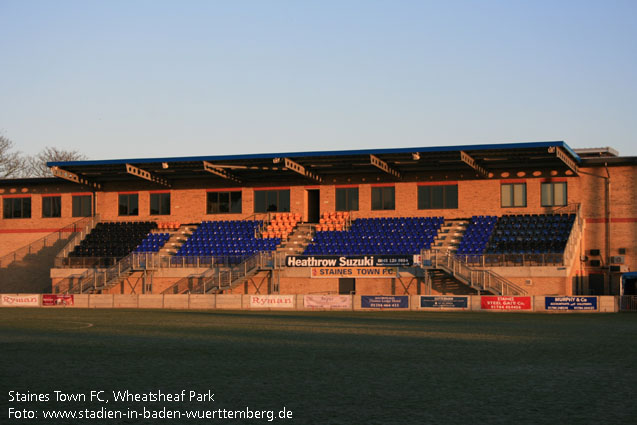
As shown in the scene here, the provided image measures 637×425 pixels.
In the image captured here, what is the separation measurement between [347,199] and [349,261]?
8.77 metres

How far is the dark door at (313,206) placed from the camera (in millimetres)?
59094

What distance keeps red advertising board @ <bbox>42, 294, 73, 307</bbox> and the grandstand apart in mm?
5581

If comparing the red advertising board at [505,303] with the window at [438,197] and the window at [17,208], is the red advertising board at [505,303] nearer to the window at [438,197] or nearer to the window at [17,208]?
the window at [438,197]

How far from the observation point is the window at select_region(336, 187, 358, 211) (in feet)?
188

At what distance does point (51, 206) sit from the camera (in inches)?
2457

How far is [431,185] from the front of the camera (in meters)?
55.7

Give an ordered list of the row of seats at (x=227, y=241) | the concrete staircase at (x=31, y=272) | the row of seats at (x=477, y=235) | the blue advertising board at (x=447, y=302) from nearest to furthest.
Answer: the blue advertising board at (x=447, y=302) < the row of seats at (x=477, y=235) < the row of seats at (x=227, y=241) < the concrete staircase at (x=31, y=272)

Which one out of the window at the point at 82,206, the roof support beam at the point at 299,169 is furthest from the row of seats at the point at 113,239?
the roof support beam at the point at 299,169

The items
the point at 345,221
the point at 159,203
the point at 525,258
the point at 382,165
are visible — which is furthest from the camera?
the point at 159,203

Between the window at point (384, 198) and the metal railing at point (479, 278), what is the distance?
33.1 feet

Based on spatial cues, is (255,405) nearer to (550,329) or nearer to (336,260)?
(550,329)

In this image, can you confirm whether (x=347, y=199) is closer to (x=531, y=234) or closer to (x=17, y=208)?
(x=531, y=234)

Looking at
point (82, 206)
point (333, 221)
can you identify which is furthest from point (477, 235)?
point (82, 206)

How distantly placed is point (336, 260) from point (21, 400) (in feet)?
117
